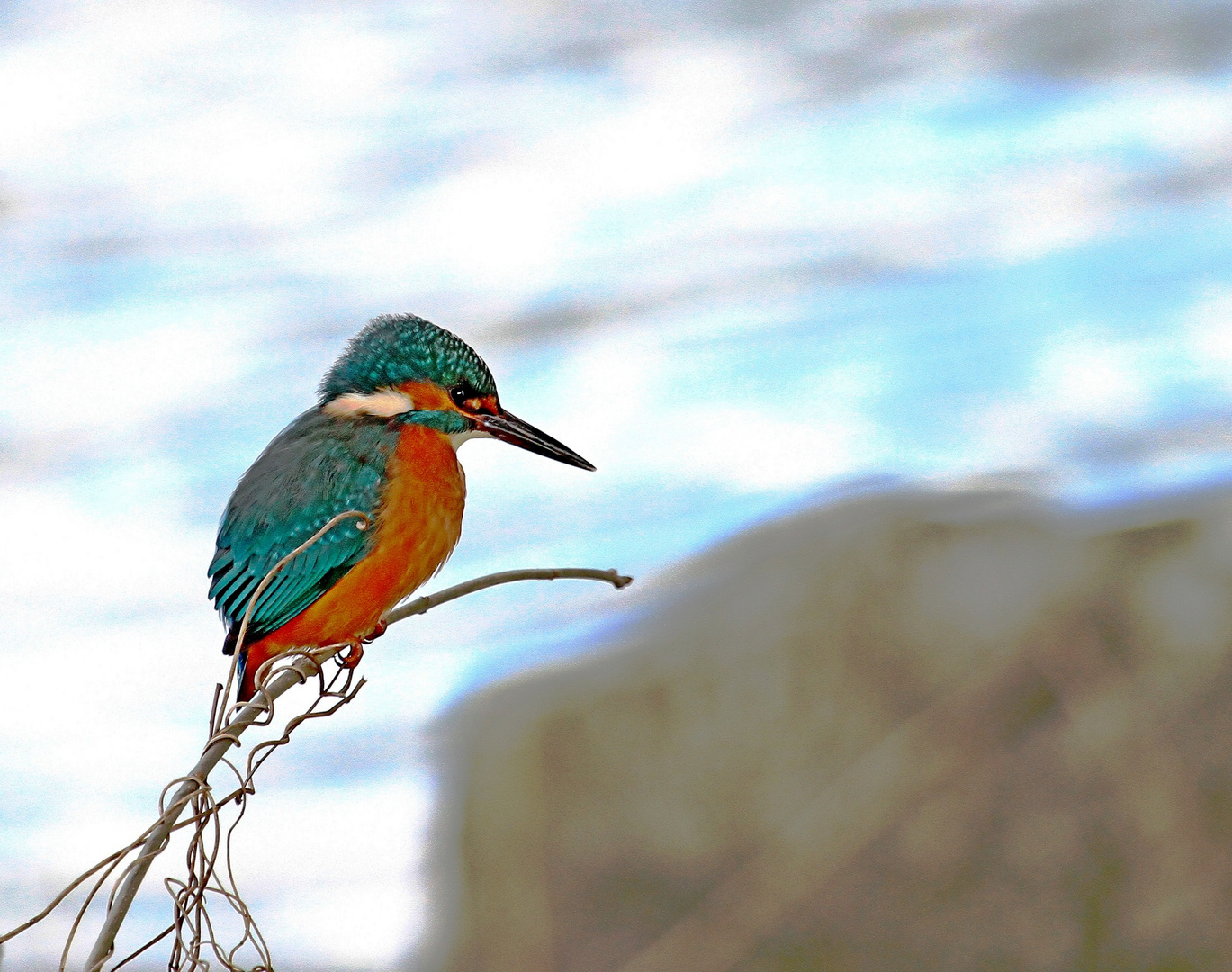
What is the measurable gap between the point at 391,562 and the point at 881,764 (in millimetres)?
1793

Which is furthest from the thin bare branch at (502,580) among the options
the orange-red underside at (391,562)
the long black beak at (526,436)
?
the long black beak at (526,436)

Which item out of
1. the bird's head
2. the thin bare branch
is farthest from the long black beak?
the thin bare branch

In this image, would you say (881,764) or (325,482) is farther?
(881,764)

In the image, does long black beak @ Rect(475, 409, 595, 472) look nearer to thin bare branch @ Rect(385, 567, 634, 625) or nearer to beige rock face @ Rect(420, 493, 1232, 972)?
thin bare branch @ Rect(385, 567, 634, 625)

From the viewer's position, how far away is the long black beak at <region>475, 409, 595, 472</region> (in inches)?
33.3

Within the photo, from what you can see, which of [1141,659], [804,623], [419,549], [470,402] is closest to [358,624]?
[419,549]

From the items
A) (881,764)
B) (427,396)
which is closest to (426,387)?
(427,396)

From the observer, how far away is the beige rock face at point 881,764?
2330 mm

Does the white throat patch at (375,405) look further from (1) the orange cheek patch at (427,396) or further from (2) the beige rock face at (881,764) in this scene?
(2) the beige rock face at (881,764)

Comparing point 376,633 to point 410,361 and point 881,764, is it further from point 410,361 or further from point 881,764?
point 881,764

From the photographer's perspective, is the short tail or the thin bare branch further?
the short tail

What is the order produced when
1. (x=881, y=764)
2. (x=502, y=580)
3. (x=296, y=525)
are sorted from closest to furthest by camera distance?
(x=502, y=580), (x=296, y=525), (x=881, y=764)

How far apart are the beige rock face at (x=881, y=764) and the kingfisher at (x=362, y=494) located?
156 centimetres

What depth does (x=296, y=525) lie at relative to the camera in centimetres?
81
